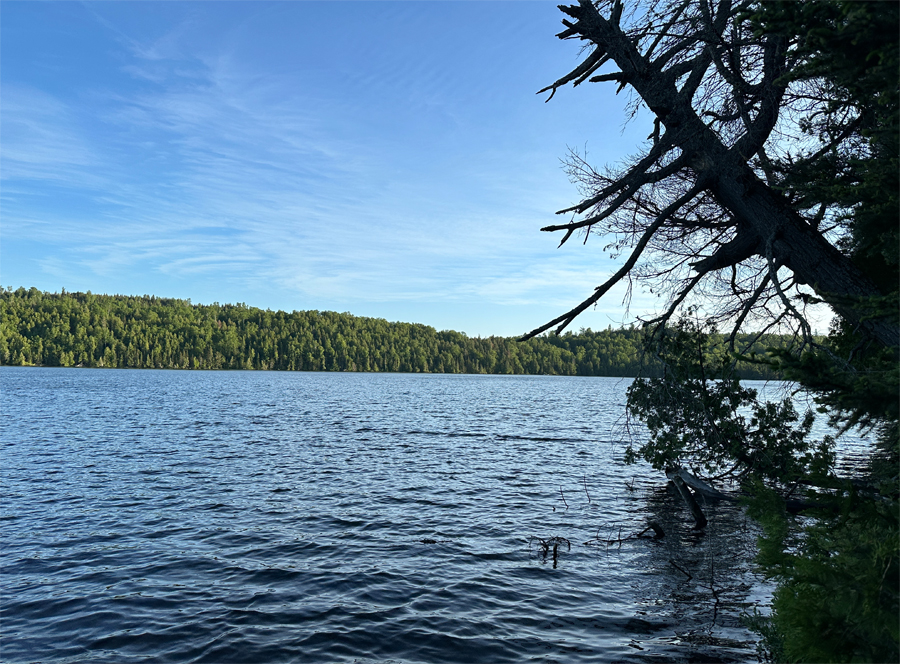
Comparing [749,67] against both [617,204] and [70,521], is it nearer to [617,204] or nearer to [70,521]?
[617,204]

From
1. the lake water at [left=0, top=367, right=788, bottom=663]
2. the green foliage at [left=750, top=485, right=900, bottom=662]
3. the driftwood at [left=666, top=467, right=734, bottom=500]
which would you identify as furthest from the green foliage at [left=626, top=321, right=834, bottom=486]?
the green foliage at [left=750, top=485, right=900, bottom=662]

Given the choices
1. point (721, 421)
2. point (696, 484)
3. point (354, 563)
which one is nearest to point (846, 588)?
point (354, 563)

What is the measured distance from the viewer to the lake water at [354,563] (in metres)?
9.62

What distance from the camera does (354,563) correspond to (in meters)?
13.5

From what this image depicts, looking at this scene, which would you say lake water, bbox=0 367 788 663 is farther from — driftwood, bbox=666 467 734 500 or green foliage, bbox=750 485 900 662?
green foliage, bbox=750 485 900 662

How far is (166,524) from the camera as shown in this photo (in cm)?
1648

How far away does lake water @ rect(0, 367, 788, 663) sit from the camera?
9.62 m

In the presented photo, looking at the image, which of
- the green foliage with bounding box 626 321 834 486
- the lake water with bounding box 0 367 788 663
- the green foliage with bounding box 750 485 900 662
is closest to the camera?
the green foliage with bounding box 750 485 900 662

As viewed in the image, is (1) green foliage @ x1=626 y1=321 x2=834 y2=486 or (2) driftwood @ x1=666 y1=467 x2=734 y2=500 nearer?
(1) green foliage @ x1=626 y1=321 x2=834 y2=486

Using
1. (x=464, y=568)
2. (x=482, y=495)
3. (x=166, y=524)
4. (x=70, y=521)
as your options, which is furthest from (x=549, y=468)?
(x=70, y=521)

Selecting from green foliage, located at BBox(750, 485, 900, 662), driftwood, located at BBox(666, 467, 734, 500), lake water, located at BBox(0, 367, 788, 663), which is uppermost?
green foliage, located at BBox(750, 485, 900, 662)

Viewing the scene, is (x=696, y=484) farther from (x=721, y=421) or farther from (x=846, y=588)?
(x=846, y=588)

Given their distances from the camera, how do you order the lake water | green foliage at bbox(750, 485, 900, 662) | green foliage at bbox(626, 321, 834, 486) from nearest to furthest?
green foliage at bbox(750, 485, 900, 662), the lake water, green foliage at bbox(626, 321, 834, 486)

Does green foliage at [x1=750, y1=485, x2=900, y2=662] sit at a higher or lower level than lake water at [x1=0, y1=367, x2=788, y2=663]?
higher
